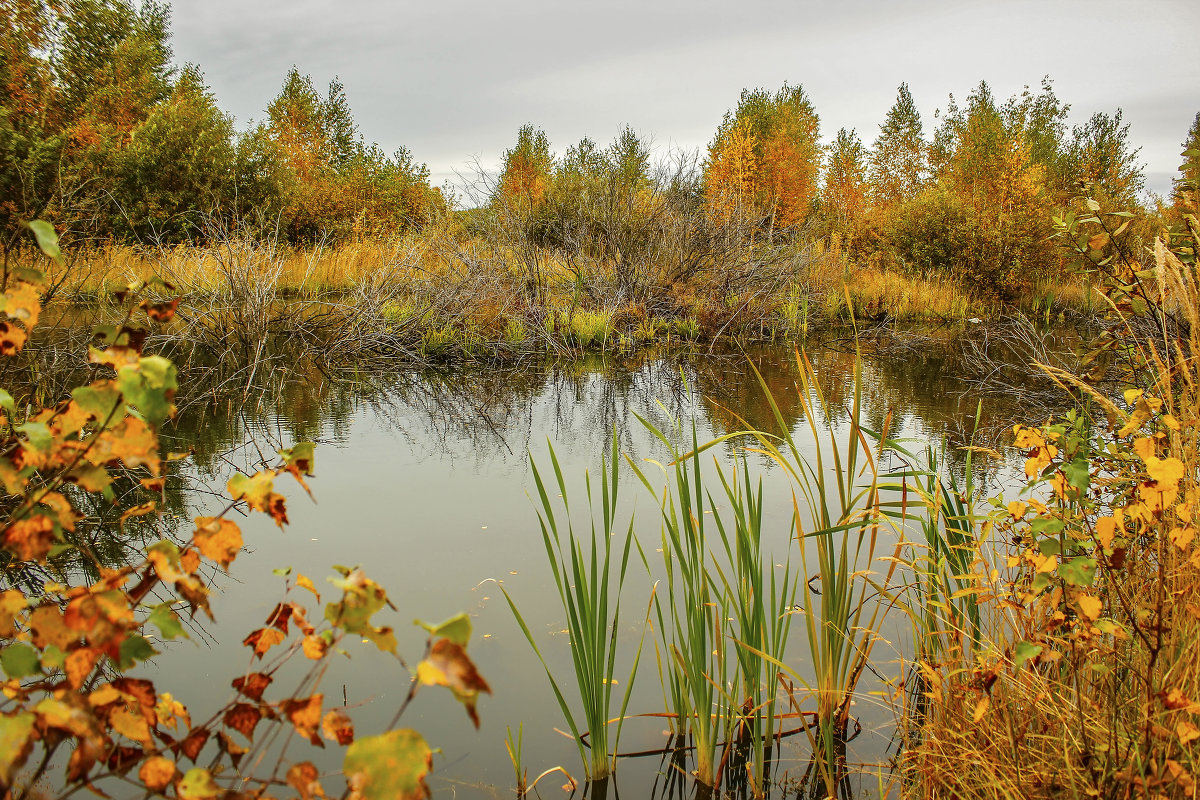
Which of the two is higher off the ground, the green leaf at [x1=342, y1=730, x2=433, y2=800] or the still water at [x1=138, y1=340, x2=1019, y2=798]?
the green leaf at [x1=342, y1=730, x2=433, y2=800]

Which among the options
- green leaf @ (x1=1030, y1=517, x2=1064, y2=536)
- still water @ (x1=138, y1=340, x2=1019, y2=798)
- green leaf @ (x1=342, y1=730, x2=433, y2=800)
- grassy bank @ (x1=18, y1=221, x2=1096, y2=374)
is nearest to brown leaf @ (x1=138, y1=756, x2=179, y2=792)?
green leaf @ (x1=342, y1=730, x2=433, y2=800)

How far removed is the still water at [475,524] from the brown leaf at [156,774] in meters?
A: 0.68

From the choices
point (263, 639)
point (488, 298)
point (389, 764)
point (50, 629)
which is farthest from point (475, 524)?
point (488, 298)

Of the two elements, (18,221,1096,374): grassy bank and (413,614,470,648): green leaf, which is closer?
(413,614,470,648): green leaf

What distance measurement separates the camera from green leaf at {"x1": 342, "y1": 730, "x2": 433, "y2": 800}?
772 mm

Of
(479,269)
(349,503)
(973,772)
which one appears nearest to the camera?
(973,772)

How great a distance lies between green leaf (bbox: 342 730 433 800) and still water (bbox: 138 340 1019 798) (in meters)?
0.92

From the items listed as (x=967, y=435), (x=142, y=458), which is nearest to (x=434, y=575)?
(x=142, y=458)

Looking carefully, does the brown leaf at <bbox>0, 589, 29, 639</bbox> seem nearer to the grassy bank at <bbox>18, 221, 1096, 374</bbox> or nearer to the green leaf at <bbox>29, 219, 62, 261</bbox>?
the green leaf at <bbox>29, 219, 62, 261</bbox>

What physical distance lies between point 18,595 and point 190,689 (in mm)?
1923

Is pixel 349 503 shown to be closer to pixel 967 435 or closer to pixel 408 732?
pixel 408 732

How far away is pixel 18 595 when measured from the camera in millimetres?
972

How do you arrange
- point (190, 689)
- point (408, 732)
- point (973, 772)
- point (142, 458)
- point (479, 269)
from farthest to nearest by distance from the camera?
1. point (479, 269)
2. point (190, 689)
3. point (973, 772)
4. point (142, 458)
5. point (408, 732)

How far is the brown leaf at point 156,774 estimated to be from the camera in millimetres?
930
